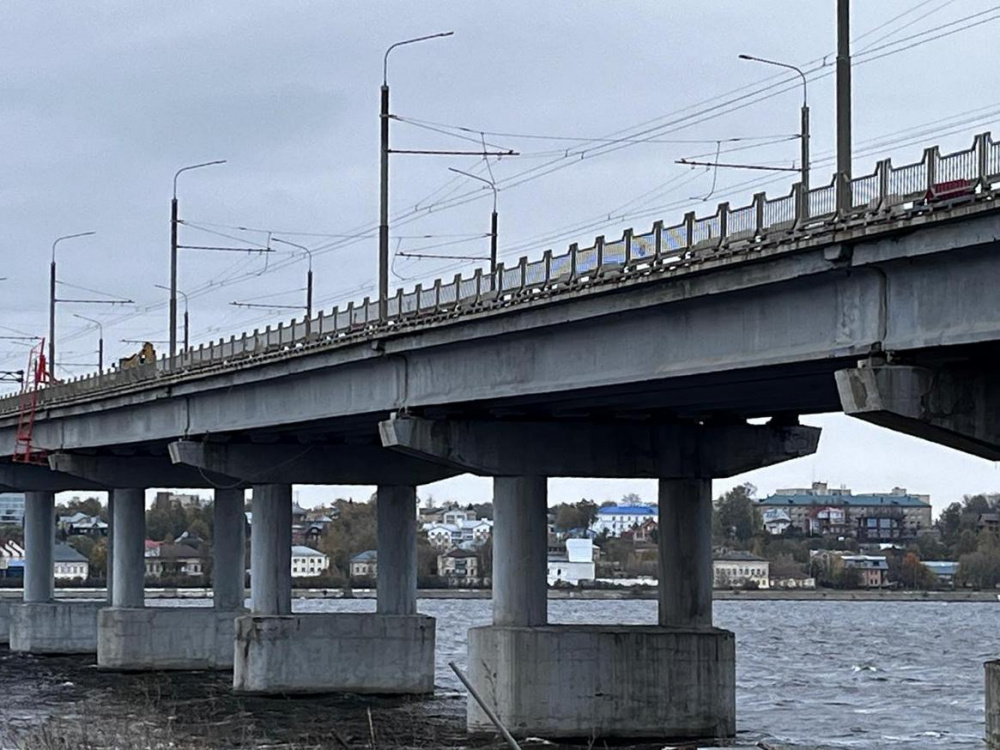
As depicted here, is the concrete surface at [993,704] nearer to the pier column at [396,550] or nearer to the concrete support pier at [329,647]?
the concrete support pier at [329,647]

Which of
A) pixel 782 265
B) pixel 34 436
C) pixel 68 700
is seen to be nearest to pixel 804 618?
pixel 34 436

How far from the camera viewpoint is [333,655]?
67.9 metres

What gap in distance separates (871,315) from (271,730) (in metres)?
25.2

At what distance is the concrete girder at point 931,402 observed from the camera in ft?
113

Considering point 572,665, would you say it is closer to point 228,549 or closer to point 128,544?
point 228,549

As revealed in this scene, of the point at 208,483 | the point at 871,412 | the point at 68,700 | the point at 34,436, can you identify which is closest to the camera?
the point at 871,412

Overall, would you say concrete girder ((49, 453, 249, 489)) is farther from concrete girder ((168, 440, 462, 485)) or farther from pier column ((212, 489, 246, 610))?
concrete girder ((168, 440, 462, 485))

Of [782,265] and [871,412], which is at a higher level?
[782,265]

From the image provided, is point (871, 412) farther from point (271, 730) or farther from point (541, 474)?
point (271, 730)

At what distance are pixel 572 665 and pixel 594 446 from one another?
6185mm

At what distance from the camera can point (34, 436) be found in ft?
303

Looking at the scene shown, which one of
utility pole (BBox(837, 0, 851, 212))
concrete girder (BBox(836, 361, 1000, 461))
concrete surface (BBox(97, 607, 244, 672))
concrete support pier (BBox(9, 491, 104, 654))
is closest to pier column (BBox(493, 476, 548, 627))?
concrete girder (BBox(836, 361, 1000, 461))

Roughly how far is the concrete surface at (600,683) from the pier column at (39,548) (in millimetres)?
56036

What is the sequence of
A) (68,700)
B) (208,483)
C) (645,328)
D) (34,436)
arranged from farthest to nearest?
(34,436), (208,483), (68,700), (645,328)
